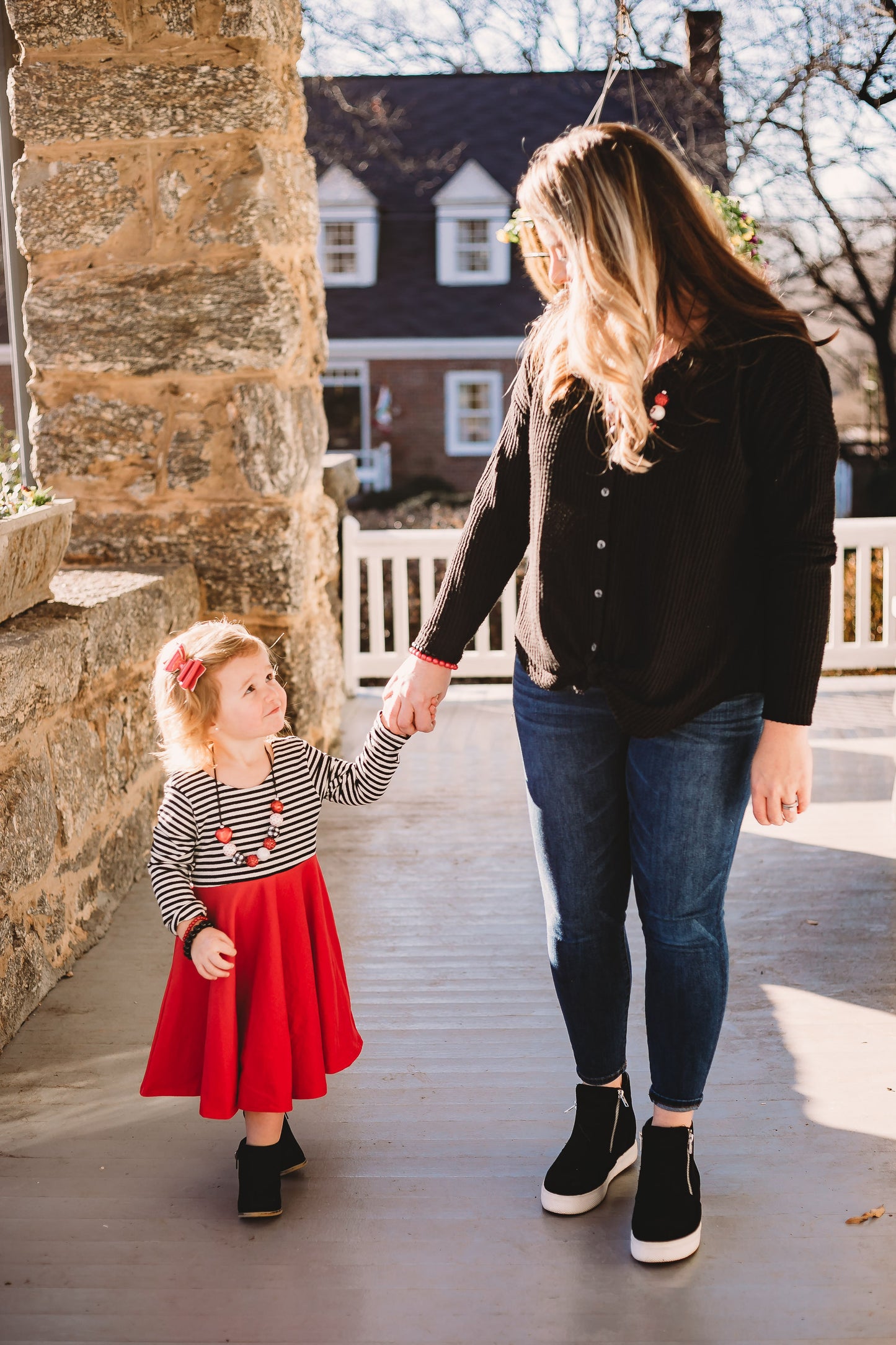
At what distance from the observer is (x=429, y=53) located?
12.4 meters

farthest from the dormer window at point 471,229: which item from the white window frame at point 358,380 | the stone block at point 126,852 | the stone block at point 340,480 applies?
the stone block at point 126,852

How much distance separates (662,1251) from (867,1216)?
0.33 meters

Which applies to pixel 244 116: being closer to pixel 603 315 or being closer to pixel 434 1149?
pixel 603 315

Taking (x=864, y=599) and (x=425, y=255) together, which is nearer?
(x=864, y=599)

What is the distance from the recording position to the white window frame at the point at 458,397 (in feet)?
51.2

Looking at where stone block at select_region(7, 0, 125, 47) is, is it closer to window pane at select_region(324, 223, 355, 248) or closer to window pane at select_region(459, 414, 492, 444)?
window pane at select_region(324, 223, 355, 248)

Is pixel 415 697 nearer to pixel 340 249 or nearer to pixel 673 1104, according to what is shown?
pixel 673 1104

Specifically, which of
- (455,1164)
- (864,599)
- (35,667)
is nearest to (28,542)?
(35,667)

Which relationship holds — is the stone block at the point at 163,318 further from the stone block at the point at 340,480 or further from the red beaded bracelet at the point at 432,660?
the red beaded bracelet at the point at 432,660

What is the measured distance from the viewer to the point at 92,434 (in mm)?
3709

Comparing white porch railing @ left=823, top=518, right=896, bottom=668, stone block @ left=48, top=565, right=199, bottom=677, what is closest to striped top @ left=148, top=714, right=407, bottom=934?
stone block @ left=48, top=565, right=199, bottom=677

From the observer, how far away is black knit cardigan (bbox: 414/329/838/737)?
1.60 metres

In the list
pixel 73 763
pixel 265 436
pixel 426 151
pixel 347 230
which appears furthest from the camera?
pixel 347 230

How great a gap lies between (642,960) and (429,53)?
11.5m
